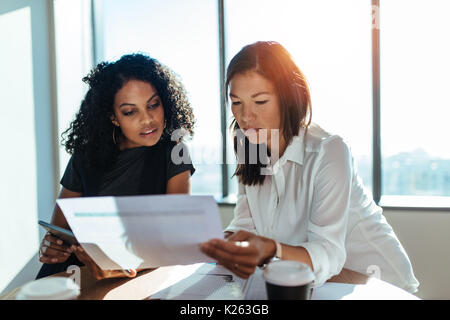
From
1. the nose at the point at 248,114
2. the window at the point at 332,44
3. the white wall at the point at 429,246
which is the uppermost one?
the window at the point at 332,44

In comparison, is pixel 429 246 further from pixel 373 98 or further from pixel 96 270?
pixel 96 270

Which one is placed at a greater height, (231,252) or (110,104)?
(110,104)

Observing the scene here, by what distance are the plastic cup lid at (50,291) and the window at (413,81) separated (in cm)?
225

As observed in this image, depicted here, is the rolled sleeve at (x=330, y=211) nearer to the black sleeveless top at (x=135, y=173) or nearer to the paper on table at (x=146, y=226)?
the paper on table at (x=146, y=226)

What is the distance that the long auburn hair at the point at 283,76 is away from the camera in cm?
109

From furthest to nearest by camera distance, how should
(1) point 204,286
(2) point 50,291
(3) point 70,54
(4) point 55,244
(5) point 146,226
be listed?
(3) point 70,54 → (4) point 55,244 → (1) point 204,286 → (5) point 146,226 → (2) point 50,291

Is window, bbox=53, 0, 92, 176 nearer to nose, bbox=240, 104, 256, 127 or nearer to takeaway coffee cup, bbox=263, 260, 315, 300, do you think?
nose, bbox=240, 104, 256, 127

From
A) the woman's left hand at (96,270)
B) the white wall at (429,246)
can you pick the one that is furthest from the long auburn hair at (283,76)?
the white wall at (429,246)

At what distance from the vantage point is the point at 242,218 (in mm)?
1227

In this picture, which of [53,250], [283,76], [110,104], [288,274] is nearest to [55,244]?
[53,250]

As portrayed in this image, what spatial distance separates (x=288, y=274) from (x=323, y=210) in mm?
374

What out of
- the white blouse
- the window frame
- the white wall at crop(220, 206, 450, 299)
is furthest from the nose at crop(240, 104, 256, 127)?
the white wall at crop(220, 206, 450, 299)

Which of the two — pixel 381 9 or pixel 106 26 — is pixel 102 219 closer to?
pixel 381 9

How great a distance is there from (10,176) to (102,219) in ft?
6.49
